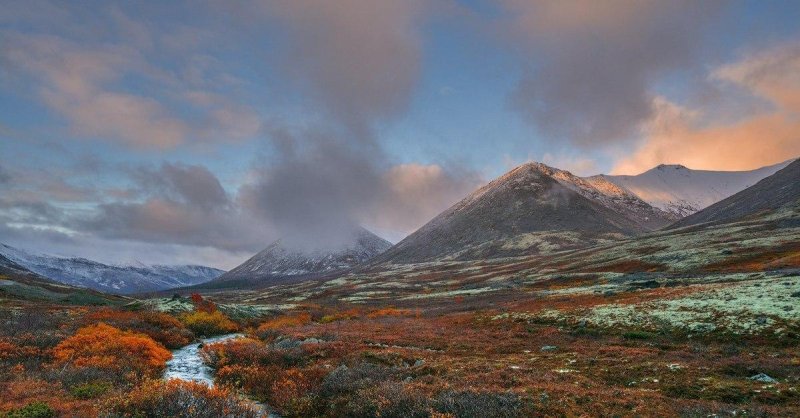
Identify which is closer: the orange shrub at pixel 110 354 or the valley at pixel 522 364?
the valley at pixel 522 364

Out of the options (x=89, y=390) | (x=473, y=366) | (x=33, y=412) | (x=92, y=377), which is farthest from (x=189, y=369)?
(x=473, y=366)

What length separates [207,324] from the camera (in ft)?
162

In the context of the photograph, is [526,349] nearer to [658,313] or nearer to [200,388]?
[658,313]

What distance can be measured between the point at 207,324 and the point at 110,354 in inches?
1036

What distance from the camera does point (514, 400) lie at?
47.5ft

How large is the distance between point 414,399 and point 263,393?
9262 millimetres

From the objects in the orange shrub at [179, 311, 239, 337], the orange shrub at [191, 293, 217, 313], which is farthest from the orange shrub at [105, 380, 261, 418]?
the orange shrub at [191, 293, 217, 313]

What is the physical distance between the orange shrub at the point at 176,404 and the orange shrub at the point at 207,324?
36374mm

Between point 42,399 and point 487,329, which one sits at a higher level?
point 42,399

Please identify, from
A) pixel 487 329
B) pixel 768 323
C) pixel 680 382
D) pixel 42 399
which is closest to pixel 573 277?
pixel 487 329

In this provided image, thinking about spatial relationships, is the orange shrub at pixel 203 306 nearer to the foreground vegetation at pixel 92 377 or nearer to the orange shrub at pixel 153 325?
the orange shrub at pixel 153 325

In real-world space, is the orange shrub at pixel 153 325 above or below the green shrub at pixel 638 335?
above

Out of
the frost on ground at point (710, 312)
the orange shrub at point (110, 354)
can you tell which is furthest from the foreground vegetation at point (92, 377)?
the frost on ground at point (710, 312)

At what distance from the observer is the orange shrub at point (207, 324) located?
48.1m
